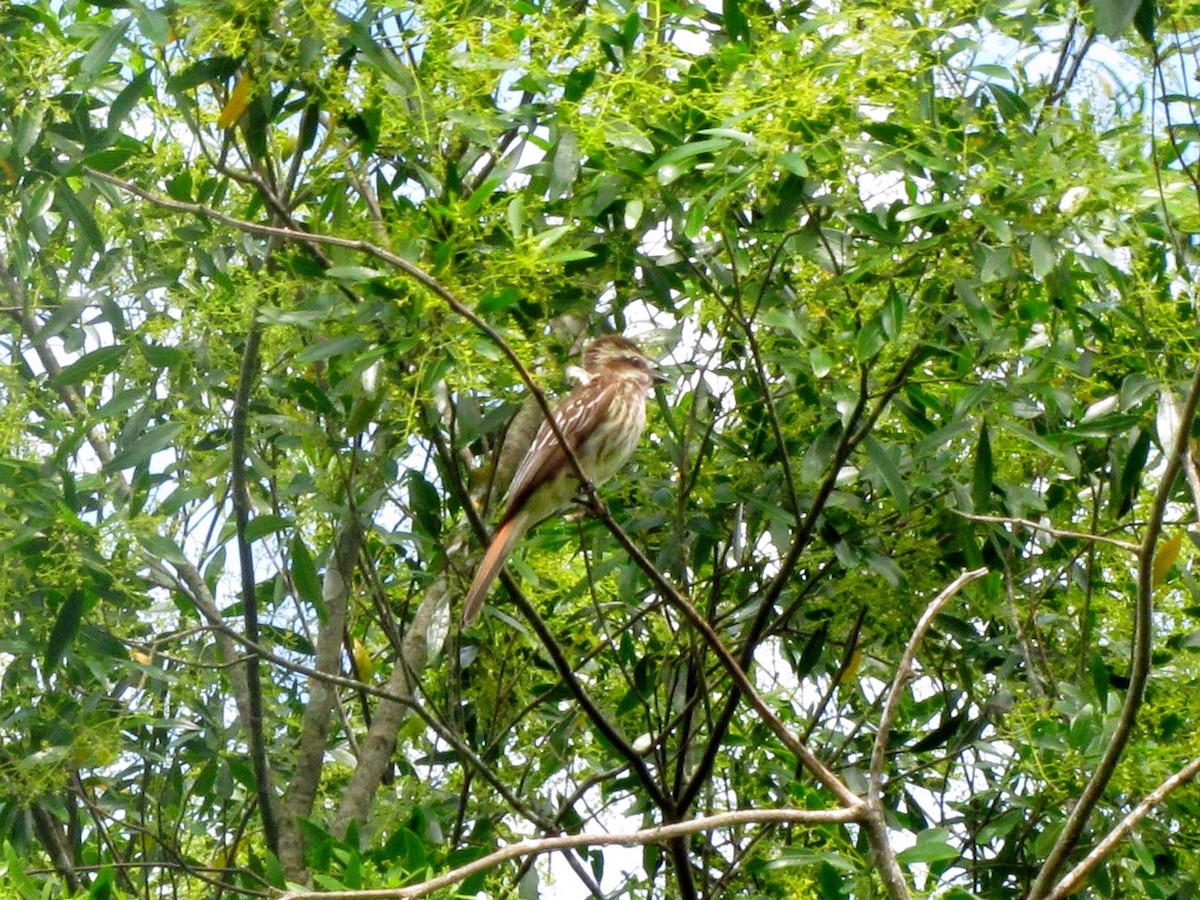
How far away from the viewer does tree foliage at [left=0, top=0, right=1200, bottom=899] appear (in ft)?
16.4

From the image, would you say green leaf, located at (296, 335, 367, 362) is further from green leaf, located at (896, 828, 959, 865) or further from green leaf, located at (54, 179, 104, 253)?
green leaf, located at (896, 828, 959, 865)

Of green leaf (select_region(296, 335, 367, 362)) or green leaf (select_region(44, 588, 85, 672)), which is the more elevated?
green leaf (select_region(296, 335, 367, 362))

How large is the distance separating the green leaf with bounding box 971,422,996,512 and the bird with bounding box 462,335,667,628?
1255mm

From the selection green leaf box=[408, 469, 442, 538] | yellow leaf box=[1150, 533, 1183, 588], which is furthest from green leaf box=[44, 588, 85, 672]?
yellow leaf box=[1150, 533, 1183, 588]

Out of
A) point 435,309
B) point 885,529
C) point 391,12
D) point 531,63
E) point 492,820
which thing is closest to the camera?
point 435,309

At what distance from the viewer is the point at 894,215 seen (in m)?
5.29

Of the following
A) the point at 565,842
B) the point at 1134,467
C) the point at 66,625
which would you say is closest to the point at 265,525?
the point at 66,625

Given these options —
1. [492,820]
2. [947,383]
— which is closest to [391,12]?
[947,383]

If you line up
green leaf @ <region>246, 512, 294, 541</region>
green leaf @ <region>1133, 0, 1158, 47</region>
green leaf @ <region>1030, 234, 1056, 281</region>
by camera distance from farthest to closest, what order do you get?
green leaf @ <region>246, 512, 294, 541</region> → green leaf @ <region>1030, 234, 1056, 281</region> → green leaf @ <region>1133, 0, 1158, 47</region>

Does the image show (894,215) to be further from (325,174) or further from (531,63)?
(325,174)

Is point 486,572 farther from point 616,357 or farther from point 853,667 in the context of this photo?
point 853,667

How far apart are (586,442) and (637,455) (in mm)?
214

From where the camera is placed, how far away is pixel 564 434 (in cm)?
613

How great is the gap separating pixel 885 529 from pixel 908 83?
5.52 feet
